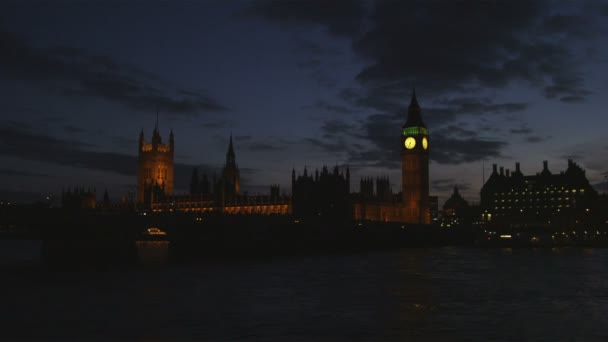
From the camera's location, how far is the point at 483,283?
43.0 metres

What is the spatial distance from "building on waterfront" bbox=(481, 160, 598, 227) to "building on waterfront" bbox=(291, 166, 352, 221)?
4263 centimetres

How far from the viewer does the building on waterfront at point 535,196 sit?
531 ft

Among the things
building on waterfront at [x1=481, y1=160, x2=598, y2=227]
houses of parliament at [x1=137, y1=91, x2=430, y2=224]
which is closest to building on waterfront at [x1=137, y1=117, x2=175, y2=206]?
houses of parliament at [x1=137, y1=91, x2=430, y2=224]

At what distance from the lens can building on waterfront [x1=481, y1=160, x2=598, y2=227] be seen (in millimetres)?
161750

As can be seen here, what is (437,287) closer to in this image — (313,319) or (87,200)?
(313,319)

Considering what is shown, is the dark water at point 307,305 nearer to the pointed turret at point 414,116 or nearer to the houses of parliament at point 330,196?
the houses of parliament at point 330,196

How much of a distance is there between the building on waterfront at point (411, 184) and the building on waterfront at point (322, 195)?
749 cm

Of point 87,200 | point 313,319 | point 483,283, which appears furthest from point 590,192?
point 313,319

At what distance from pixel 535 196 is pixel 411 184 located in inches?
1821

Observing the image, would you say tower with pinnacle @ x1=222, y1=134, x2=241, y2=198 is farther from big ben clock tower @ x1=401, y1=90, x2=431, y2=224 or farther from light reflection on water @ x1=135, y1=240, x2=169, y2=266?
light reflection on water @ x1=135, y1=240, x2=169, y2=266

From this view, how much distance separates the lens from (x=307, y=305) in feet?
104

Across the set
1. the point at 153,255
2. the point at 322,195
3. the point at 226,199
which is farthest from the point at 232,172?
the point at 153,255

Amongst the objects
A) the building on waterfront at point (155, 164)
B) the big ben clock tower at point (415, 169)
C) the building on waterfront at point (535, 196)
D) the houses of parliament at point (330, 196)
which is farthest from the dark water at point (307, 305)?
the building on waterfront at point (155, 164)

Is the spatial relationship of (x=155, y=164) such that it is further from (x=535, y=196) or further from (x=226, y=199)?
(x=535, y=196)
